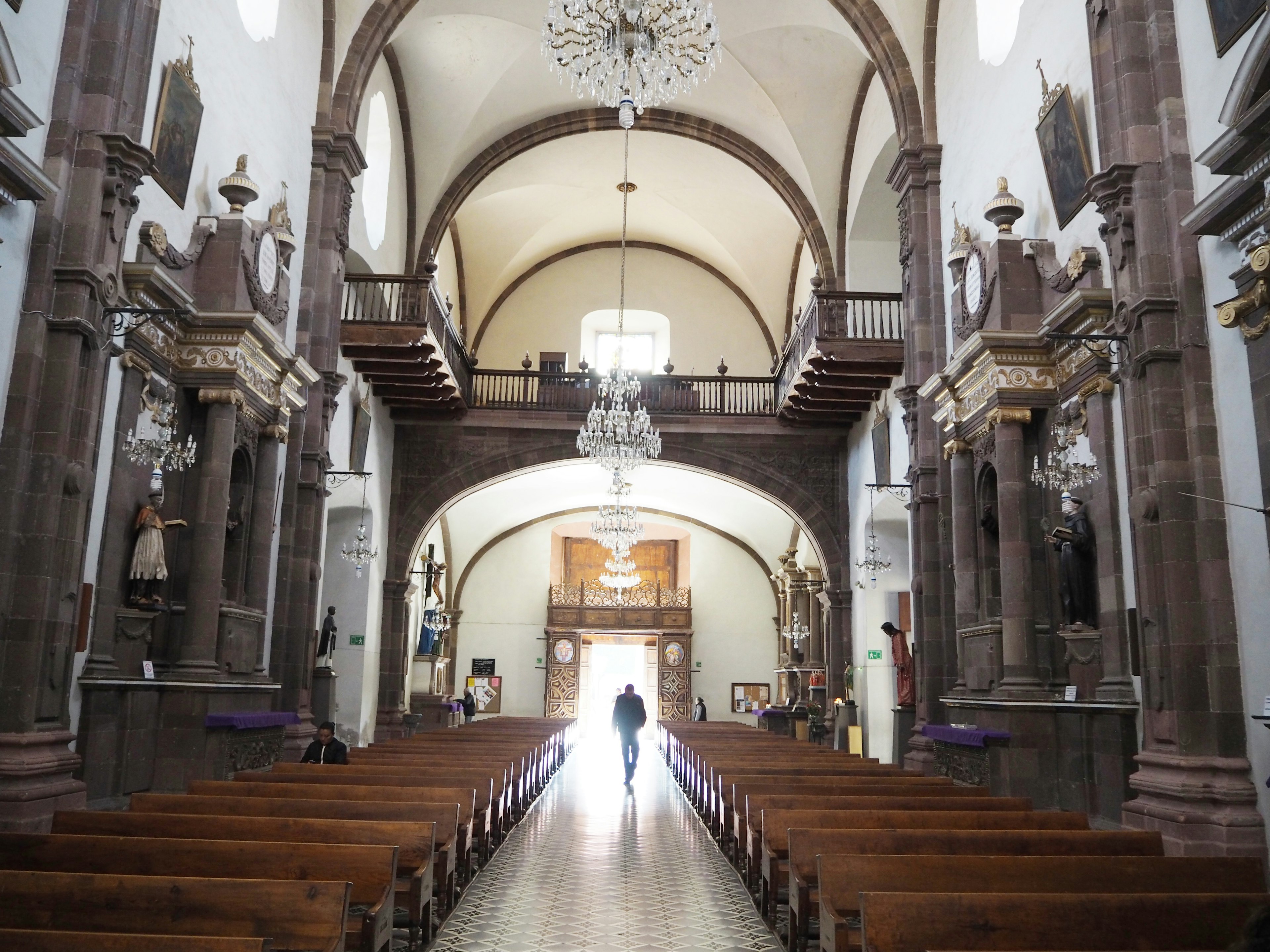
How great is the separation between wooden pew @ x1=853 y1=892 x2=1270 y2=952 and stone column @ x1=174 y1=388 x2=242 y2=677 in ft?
25.1

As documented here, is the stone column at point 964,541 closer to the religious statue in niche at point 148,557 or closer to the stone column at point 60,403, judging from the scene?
the religious statue in niche at point 148,557

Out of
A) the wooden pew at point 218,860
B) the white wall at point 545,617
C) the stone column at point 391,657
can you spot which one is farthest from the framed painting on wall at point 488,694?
the wooden pew at point 218,860

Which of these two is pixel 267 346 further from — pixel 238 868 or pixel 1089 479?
pixel 1089 479

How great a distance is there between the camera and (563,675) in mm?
29844

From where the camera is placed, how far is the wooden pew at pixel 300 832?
539 centimetres

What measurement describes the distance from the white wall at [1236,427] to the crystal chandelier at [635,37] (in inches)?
161

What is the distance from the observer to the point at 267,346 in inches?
428

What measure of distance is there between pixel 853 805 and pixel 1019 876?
98.1 inches

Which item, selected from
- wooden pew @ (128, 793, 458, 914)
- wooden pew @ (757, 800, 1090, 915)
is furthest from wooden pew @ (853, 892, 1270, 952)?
wooden pew @ (128, 793, 458, 914)

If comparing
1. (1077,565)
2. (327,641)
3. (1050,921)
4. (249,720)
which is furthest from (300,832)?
(327,641)

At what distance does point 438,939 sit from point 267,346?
682cm

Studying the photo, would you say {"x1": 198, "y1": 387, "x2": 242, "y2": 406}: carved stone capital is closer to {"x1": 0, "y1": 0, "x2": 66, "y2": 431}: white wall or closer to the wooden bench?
{"x1": 0, "y1": 0, "x2": 66, "y2": 431}: white wall

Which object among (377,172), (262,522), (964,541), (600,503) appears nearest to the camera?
(964,541)

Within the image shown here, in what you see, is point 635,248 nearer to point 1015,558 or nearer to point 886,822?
point 1015,558
